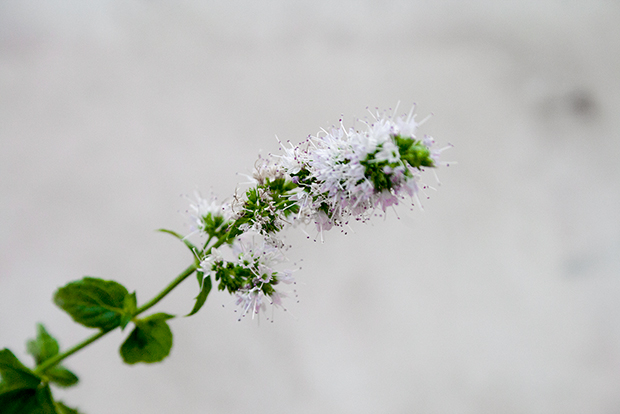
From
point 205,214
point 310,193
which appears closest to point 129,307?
point 205,214

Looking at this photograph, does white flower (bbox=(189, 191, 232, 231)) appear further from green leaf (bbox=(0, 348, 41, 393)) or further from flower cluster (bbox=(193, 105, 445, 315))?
green leaf (bbox=(0, 348, 41, 393))

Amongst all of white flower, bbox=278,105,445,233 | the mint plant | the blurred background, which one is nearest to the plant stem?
the mint plant

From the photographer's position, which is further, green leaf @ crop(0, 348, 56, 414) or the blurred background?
the blurred background

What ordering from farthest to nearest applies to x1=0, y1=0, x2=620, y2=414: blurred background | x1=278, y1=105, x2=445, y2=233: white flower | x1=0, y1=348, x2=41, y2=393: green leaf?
x1=0, y1=0, x2=620, y2=414: blurred background
x1=0, y1=348, x2=41, y2=393: green leaf
x1=278, y1=105, x2=445, y2=233: white flower

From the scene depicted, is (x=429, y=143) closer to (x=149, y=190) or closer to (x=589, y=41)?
(x=149, y=190)

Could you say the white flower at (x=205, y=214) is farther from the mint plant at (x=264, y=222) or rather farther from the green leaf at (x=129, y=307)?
the green leaf at (x=129, y=307)

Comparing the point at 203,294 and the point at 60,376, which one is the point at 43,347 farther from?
the point at 203,294
